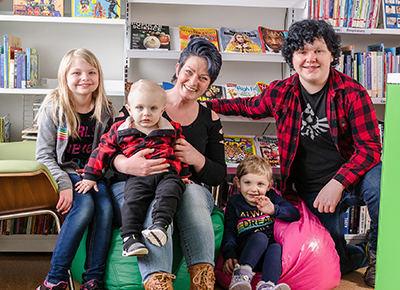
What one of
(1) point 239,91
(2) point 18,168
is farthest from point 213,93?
(2) point 18,168

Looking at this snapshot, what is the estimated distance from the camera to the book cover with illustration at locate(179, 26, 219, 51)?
231cm

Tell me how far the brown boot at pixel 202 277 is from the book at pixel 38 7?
154 centimetres

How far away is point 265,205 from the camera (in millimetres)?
1818

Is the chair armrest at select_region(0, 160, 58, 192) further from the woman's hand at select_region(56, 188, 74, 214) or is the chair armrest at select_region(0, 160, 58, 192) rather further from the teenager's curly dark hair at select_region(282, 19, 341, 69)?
the teenager's curly dark hair at select_region(282, 19, 341, 69)

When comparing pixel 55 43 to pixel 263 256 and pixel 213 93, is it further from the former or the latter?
pixel 263 256

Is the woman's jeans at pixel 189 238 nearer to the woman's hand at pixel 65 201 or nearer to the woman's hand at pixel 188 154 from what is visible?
the woman's hand at pixel 188 154

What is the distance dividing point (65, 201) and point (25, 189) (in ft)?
0.55

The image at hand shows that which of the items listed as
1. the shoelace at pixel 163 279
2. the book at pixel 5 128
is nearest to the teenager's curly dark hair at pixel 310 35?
the shoelace at pixel 163 279

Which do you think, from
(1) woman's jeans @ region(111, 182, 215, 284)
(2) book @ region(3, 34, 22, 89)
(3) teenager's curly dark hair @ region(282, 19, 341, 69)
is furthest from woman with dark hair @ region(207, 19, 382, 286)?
(2) book @ region(3, 34, 22, 89)

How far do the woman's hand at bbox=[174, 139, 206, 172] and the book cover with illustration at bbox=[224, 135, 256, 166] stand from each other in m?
0.56

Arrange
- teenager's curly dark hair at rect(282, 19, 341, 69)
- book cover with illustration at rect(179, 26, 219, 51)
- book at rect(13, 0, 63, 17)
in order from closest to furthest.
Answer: teenager's curly dark hair at rect(282, 19, 341, 69) → book at rect(13, 0, 63, 17) → book cover with illustration at rect(179, 26, 219, 51)

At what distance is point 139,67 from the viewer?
8.30 ft

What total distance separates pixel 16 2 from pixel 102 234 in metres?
1.35

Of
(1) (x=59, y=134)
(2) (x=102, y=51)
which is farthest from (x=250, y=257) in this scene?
(2) (x=102, y=51)
